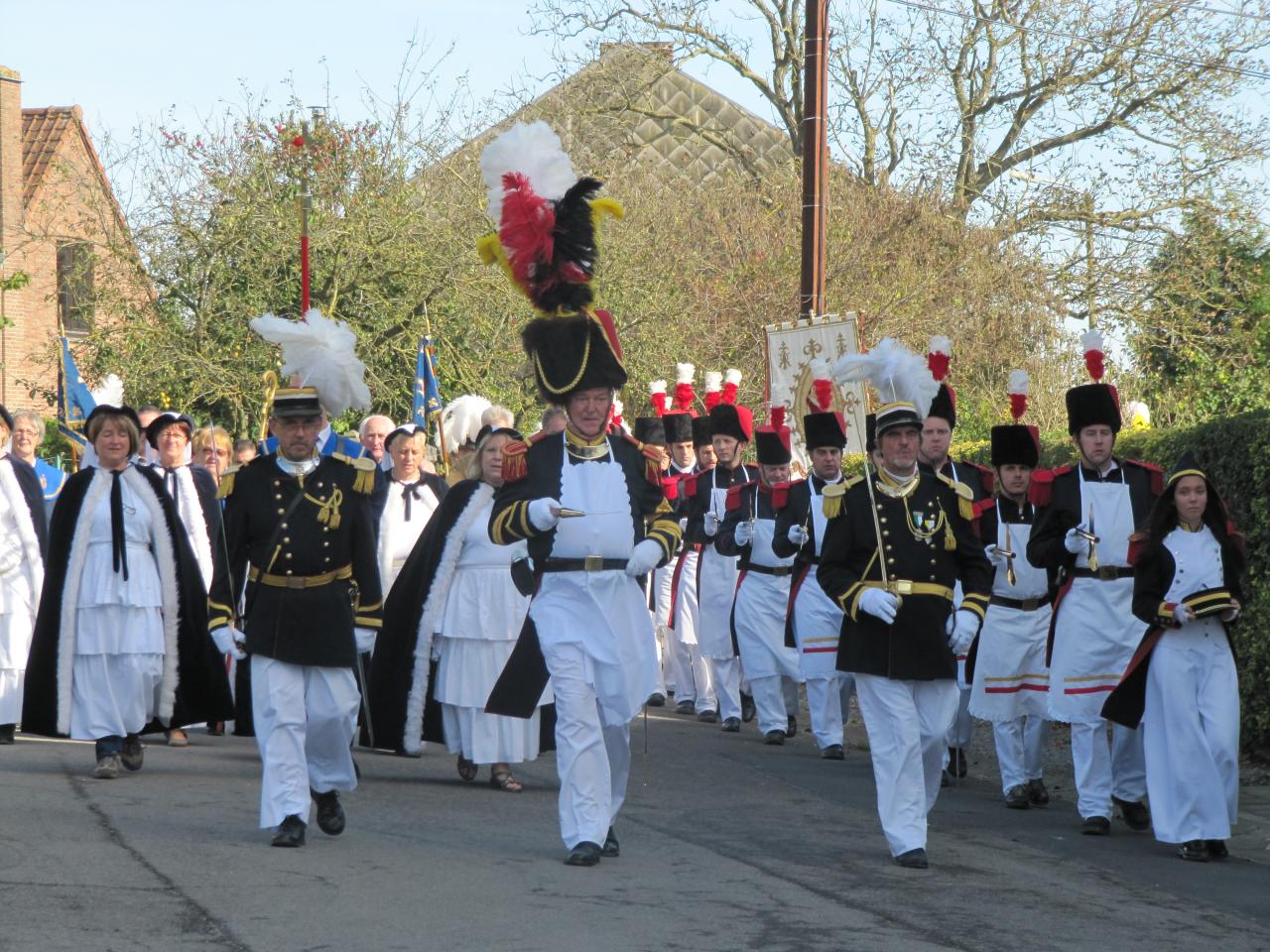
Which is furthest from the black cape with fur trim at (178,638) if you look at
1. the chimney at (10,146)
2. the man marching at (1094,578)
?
the chimney at (10,146)

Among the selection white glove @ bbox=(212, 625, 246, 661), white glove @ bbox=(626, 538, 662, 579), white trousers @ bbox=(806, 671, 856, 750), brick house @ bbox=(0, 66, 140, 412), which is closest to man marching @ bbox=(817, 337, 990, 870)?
white glove @ bbox=(626, 538, 662, 579)

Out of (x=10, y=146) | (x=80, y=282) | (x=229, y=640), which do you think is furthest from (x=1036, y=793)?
(x=10, y=146)

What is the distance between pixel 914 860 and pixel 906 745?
0.47 meters

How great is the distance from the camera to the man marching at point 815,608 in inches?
488

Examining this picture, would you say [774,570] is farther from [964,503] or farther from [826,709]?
[964,503]

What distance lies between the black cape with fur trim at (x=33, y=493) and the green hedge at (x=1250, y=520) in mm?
7117

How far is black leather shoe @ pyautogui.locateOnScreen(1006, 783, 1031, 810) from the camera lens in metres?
→ 10.4

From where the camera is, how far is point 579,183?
830 cm

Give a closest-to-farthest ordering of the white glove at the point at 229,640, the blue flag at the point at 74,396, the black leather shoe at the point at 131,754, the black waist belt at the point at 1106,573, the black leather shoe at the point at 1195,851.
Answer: the white glove at the point at 229,640, the black leather shoe at the point at 1195,851, the black waist belt at the point at 1106,573, the black leather shoe at the point at 131,754, the blue flag at the point at 74,396

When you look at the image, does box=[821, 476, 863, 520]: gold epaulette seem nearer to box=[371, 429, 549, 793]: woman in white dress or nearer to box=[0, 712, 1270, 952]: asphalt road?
box=[0, 712, 1270, 952]: asphalt road

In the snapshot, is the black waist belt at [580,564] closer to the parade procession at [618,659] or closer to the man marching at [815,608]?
the parade procession at [618,659]

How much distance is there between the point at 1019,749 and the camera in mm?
10484

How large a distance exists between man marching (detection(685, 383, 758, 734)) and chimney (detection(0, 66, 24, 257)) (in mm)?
24911

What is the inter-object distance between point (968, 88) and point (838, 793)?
20452 millimetres
